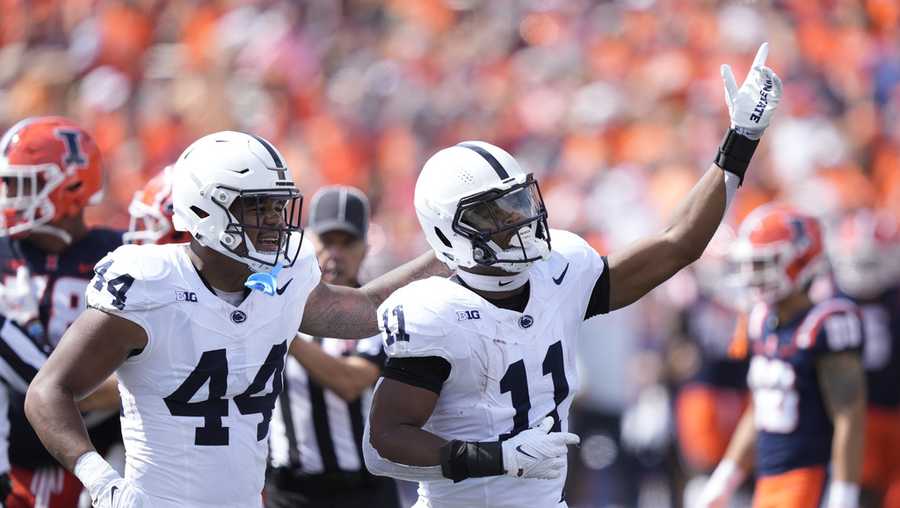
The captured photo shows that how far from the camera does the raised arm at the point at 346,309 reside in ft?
13.8

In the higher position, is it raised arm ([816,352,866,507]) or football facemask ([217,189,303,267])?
football facemask ([217,189,303,267])

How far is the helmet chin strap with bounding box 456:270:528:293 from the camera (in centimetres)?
377

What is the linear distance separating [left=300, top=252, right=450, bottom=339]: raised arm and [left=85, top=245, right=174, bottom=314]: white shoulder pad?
56 cm

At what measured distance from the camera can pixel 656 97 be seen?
1050 cm

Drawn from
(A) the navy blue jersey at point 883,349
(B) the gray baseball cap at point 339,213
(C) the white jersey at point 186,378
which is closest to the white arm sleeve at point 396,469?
(C) the white jersey at point 186,378

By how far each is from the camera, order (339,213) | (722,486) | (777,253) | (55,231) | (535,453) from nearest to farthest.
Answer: (535,453)
(55,231)
(339,213)
(722,486)
(777,253)

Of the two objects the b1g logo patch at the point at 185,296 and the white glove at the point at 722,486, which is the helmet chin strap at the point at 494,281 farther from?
the white glove at the point at 722,486

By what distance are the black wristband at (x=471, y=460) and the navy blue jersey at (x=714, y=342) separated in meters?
5.01

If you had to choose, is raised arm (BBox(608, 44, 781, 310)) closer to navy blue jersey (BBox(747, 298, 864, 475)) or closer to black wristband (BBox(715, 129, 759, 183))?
black wristband (BBox(715, 129, 759, 183))

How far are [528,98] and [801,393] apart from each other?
243 inches

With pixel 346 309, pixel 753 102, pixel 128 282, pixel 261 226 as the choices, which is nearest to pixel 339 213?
pixel 346 309

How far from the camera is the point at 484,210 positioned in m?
3.77

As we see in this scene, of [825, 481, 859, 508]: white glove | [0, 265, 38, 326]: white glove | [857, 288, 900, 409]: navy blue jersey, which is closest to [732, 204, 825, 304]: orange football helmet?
[825, 481, 859, 508]: white glove

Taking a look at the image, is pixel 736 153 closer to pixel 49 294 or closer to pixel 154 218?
pixel 154 218
